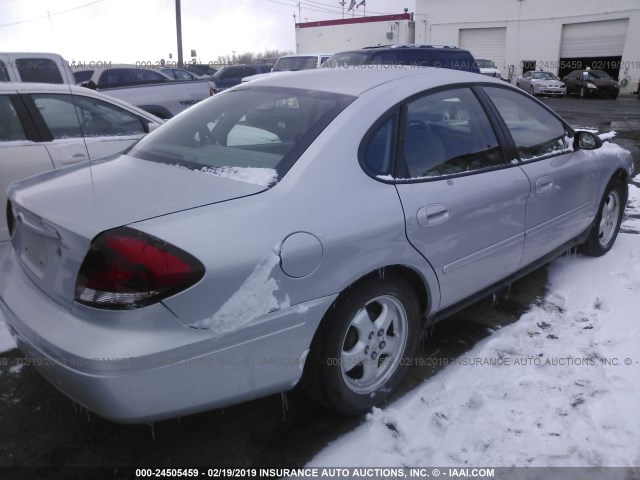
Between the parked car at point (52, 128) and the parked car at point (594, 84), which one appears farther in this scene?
the parked car at point (594, 84)

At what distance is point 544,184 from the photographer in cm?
339

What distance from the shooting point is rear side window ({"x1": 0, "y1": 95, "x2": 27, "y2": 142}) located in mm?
4105

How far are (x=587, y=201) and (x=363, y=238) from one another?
2503mm

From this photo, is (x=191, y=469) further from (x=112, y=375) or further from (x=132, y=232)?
(x=132, y=232)

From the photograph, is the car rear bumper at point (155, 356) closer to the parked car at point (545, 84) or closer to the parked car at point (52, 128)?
the parked car at point (52, 128)

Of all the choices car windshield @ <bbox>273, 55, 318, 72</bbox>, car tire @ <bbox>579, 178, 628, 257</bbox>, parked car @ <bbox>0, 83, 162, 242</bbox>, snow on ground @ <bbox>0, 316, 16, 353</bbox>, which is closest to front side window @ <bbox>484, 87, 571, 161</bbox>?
car tire @ <bbox>579, 178, 628, 257</bbox>

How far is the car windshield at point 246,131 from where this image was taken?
2.40m

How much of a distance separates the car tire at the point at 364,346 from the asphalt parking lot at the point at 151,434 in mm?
166

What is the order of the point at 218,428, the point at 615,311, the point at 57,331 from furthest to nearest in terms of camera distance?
the point at 615,311 → the point at 218,428 → the point at 57,331

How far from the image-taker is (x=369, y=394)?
2.61 m

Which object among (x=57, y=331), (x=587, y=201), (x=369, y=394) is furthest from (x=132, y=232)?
(x=587, y=201)

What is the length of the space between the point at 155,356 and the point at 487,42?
3659cm

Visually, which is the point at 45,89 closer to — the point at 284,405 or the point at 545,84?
the point at 284,405

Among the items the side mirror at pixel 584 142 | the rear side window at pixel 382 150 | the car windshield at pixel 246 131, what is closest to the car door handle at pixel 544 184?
the side mirror at pixel 584 142
